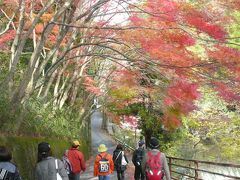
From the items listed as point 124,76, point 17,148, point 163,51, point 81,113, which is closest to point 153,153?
point 17,148

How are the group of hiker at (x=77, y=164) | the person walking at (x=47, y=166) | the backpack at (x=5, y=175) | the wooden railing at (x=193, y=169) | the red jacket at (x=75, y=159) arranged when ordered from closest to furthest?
1. the backpack at (x=5, y=175)
2. the group of hiker at (x=77, y=164)
3. the person walking at (x=47, y=166)
4. the wooden railing at (x=193, y=169)
5. the red jacket at (x=75, y=159)

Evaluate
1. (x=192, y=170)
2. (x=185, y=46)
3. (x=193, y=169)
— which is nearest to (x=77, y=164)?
(x=193, y=169)

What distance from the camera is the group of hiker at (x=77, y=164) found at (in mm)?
4758

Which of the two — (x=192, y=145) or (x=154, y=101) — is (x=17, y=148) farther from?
(x=192, y=145)

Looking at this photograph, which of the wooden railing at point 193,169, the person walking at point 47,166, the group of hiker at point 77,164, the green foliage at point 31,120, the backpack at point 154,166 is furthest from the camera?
the green foliage at point 31,120

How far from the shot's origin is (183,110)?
16.8m

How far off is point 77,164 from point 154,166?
2.24 metres

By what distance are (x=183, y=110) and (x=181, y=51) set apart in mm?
4849

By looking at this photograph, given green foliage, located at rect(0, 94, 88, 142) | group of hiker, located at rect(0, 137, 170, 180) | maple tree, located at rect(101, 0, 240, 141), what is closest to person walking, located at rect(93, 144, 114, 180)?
group of hiker, located at rect(0, 137, 170, 180)

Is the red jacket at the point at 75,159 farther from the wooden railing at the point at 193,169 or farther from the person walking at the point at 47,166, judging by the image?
the person walking at the point at 47,166

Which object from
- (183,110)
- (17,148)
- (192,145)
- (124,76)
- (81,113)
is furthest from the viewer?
(81,113)

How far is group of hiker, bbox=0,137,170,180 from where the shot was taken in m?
4.76

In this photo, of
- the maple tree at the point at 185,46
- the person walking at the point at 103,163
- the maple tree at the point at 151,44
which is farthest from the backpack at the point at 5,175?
the person walking at the point at 103,163

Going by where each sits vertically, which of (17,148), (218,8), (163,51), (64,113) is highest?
(218,8)
